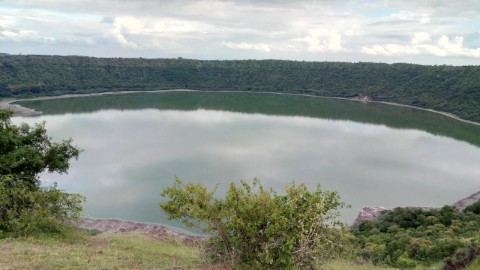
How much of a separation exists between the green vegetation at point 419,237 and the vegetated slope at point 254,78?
4621 cm

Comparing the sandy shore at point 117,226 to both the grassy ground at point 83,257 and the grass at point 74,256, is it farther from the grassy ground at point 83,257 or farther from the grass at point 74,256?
the grass at point 74,256

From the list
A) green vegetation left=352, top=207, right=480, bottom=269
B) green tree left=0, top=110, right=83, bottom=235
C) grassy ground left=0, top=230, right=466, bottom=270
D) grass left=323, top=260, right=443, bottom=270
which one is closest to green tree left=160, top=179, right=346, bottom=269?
grassy ground left=0, top=230, right=466, bottom=270

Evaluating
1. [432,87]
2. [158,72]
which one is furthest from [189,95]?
[432,87]

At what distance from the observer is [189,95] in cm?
8262

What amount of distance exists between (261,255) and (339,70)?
8842cm

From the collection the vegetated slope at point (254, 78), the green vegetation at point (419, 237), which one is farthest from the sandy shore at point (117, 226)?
the vegetated slope at point (254, 78)

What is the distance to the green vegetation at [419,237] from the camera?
12312 millimetres

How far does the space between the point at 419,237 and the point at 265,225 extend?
10.4 m

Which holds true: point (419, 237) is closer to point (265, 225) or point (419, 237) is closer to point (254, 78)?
point (265, 225)

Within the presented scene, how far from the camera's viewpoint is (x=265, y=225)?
7375mm

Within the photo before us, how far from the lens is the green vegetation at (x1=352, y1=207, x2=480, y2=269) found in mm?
12312

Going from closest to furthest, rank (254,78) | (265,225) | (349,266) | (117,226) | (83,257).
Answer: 1. (265,225)
2. (83,257)
3. (349,266)
4. (117,226)
5. (254,78)

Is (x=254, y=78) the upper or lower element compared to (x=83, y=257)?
upper

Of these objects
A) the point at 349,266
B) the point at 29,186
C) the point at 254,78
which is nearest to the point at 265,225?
the point at 349,266
